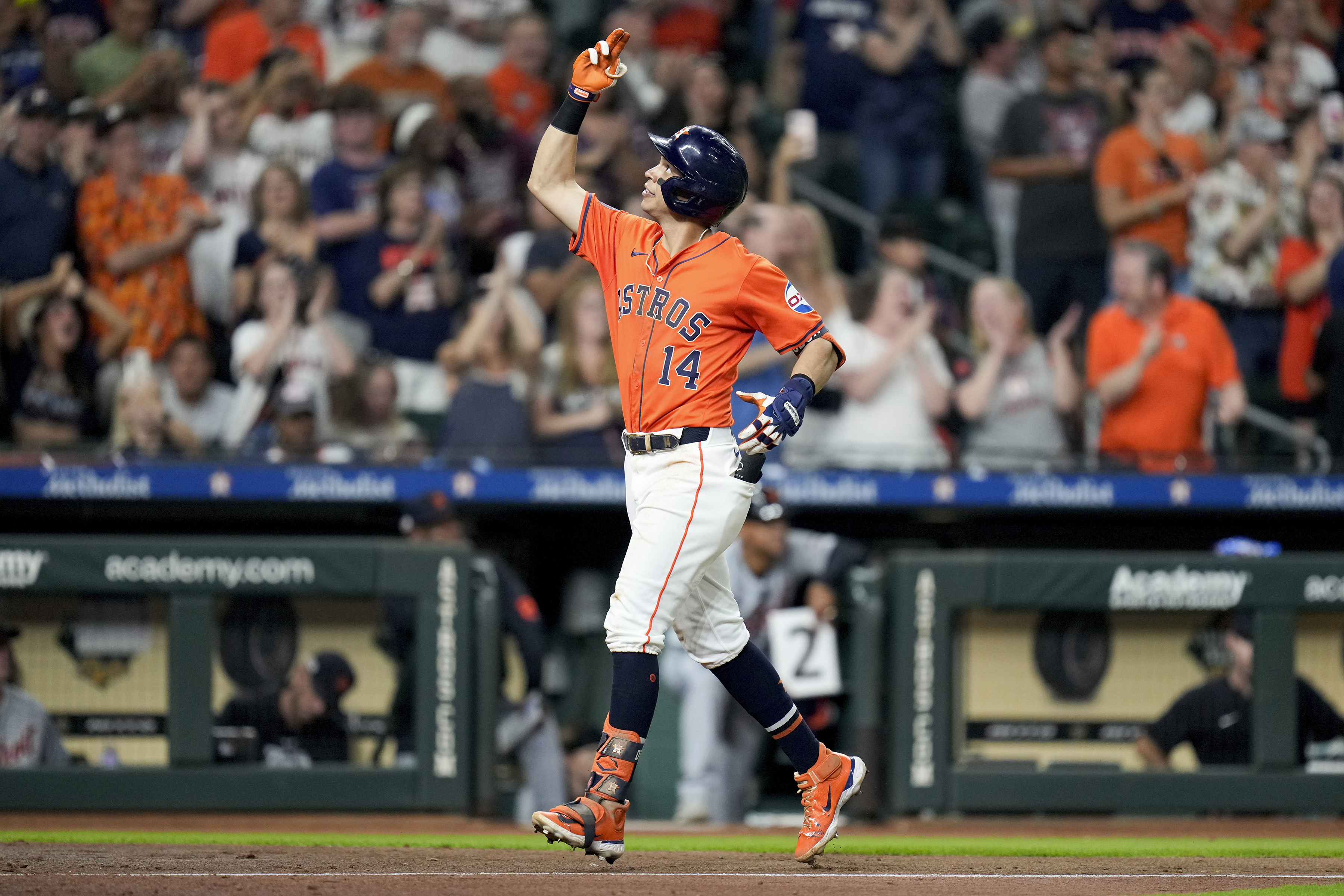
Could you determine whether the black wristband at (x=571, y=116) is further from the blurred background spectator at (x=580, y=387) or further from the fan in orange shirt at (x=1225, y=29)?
the fan in orange shirt at (x=1225, y=29)

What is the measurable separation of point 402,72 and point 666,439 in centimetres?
552

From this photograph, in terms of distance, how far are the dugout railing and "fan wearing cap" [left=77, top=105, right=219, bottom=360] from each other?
392cm

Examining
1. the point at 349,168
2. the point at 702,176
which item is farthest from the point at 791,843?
the point at 349,168

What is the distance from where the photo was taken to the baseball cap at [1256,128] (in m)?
9.36

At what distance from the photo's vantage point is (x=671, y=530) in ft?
14.6

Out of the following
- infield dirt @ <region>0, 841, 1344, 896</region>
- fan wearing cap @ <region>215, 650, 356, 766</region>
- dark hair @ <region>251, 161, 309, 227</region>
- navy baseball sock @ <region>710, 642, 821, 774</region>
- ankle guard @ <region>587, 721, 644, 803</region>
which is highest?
dark hair @ <region>251, 161, 309, 227</region>

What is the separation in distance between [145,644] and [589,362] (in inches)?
96.2

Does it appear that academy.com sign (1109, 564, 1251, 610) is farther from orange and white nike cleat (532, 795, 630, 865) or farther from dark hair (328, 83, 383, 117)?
dark hair (328, 83, 383, 117)

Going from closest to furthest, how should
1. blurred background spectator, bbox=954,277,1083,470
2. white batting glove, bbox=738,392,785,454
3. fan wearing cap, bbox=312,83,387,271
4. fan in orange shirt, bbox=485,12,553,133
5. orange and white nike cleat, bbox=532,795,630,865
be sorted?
orange and white nike cleat, bbox=532,795,630,865, white batting glove, bbox=738,392,785,454, blurred background spectator, bbox=954,277,1083,470, fan wearing cap, bbox=312,83,387,271, fan in orange shirt, bbox=485,12,553,133

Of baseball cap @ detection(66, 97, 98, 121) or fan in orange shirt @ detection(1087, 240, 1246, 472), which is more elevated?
baseball cap @ detection(66, 97, 98, 121)

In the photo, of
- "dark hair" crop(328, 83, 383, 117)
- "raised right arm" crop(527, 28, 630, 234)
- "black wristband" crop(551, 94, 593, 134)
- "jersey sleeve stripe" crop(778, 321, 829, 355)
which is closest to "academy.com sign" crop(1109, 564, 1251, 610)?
"jersey sleeve stripe" crop(778, 321, 829, 355)

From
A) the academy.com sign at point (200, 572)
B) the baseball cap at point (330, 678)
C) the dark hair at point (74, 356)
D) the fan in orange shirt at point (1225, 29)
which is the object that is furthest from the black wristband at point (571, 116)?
the fan in orange shirt at point (1225, 29)

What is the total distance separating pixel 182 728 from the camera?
6.72m

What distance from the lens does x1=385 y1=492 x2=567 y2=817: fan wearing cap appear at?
22.9 feet
